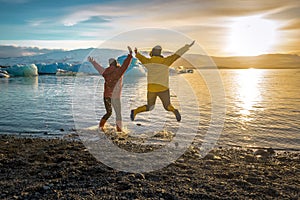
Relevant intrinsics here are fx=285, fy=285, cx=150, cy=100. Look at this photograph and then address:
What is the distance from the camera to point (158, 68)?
9.15m

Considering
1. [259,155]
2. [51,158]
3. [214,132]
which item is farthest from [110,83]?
[259,155]

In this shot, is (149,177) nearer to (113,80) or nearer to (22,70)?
(113,80)

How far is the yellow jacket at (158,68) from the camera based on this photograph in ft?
29.5

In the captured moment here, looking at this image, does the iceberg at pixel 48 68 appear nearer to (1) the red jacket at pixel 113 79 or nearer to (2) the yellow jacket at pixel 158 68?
(1) the red jacket at pixel 113 79

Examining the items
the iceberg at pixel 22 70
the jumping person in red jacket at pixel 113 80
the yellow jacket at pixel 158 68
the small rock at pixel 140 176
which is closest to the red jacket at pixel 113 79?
the jumping person in red jacket at pixel 113 80

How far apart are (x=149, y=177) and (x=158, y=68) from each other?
4.35 m

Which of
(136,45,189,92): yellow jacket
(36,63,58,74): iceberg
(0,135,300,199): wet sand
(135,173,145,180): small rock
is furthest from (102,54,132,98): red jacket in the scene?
(36,63,58,74): iceberg

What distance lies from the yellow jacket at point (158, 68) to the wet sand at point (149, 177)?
8.42ft

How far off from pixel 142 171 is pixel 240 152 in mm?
3481

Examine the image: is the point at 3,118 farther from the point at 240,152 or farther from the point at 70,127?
the point at 240,152

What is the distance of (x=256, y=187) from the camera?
517cm

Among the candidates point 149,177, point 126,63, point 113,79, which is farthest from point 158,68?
point 149,177

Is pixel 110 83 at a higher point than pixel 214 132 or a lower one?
higher

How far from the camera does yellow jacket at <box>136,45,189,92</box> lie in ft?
29.5
